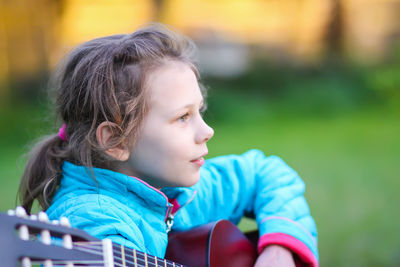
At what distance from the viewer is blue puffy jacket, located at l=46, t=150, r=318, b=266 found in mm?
1427

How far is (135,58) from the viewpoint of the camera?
5.22 ft

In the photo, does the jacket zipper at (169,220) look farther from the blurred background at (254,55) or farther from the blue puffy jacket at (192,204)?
the blurred background at (254,55)

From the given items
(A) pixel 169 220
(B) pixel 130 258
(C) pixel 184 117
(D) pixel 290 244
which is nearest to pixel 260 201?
(D) pixel 290 244

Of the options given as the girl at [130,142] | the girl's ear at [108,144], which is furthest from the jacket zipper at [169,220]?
the girl's ear at [108,144]

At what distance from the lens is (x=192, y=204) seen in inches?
74.3

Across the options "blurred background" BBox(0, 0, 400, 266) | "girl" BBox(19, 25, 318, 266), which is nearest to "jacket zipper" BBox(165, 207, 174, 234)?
"girl" BBox(19, 25, 318, 266)

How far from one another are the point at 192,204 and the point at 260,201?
273 millimetres

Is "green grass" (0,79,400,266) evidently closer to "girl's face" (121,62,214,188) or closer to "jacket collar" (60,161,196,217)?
"jacket collar" (60,161,196,217)

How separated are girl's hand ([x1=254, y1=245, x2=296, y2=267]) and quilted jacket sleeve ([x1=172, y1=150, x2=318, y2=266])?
0.07 ft

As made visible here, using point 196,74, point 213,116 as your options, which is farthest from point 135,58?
point 213,116

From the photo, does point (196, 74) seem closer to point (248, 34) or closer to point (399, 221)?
point (399, 221)

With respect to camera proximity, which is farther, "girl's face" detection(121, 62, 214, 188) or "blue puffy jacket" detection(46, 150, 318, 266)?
"girl's face" detection(121, 62, 214, 188)

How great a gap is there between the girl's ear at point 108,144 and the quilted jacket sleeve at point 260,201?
0.35 meters

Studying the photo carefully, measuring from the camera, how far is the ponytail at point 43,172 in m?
1.69
